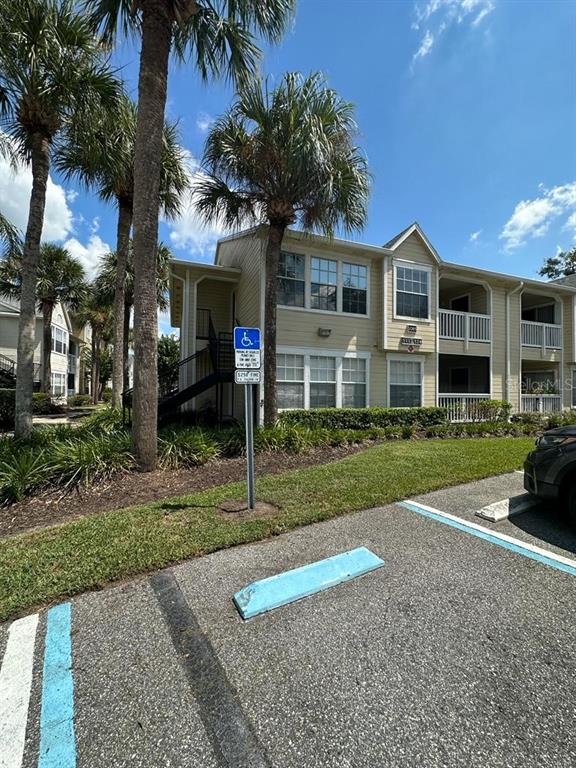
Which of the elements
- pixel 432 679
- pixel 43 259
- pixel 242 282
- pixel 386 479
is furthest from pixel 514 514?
pixel 43 259

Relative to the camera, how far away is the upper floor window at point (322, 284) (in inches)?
437

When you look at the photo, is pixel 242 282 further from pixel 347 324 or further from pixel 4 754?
pixel 4 754

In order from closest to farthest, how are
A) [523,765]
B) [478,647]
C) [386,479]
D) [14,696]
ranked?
[523,765]
[14,696]
[478,647]
[386,479]

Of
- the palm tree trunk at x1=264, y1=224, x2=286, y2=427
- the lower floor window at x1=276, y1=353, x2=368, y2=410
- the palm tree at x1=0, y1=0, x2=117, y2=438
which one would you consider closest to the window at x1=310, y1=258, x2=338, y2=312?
the lower floor window at x1=276, y1=353, x2=368, y2=410

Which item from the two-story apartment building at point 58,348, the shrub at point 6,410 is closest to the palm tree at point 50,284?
the two-story apartment building at point 58,348

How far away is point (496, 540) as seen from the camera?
13.1 feet

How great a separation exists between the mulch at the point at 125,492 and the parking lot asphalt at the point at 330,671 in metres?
2.47

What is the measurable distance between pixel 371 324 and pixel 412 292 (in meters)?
2.03

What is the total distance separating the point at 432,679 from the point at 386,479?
417 centimetres

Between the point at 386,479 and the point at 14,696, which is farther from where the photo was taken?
the point at 386,479

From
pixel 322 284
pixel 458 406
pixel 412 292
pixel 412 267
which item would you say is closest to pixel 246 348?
pixel 322 284

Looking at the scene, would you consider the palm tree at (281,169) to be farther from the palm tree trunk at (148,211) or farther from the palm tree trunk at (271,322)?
the palm tree trunk at (148,211)

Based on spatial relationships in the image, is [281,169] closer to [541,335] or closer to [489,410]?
[489,410]

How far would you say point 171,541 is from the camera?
156 inches
